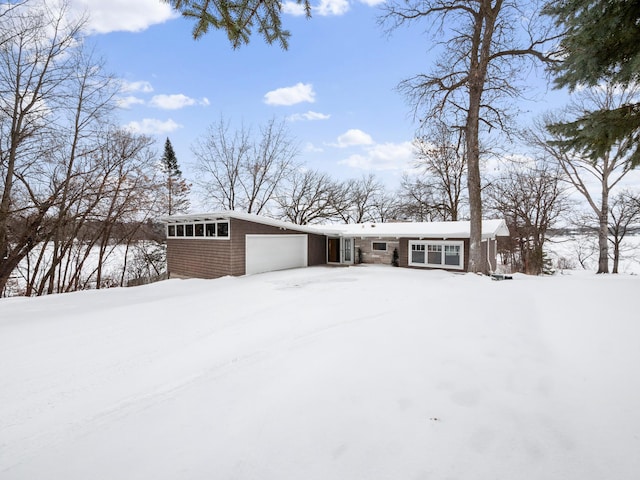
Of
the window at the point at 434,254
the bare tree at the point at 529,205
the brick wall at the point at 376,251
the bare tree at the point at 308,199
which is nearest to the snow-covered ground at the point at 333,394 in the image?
the window at the point at 434,254

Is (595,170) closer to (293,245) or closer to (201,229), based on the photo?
(293,245)

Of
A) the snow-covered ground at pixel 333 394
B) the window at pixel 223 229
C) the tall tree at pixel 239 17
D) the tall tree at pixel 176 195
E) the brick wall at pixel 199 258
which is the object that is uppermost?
the tall tree at pixel 176 195

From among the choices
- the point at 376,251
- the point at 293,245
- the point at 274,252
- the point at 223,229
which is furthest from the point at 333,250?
the point at 223,229

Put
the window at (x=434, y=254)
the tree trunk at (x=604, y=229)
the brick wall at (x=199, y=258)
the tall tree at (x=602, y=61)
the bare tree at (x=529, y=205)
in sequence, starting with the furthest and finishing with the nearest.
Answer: the bare tree at (x=529, y=205)
the tree trunk at (x=604, y=229)
the window at (x=434, y=254)
the brick wall at (x=199, y=258)
the tall tree at (x=602, y=61)

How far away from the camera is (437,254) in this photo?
1316 cm

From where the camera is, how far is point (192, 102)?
42.8 ft

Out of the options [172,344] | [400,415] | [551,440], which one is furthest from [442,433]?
[172,344]

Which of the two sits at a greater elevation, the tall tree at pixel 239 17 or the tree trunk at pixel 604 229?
the tall tree at pixel 239 17

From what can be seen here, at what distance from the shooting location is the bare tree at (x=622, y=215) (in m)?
16.4

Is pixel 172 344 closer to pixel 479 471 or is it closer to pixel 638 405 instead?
pixel 479 471

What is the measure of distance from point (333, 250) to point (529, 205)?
13479 mm

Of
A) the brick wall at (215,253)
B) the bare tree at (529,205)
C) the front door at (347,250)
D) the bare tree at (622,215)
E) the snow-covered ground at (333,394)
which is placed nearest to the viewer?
the snow-covered ground at (333,394)

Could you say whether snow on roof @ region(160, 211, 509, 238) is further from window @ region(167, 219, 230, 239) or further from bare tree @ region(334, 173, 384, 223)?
bare tree @ region(334, 173, 384, 223)

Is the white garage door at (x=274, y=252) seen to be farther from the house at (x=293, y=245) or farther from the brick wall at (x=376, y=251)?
the brick wall at (x=376, y=251)
